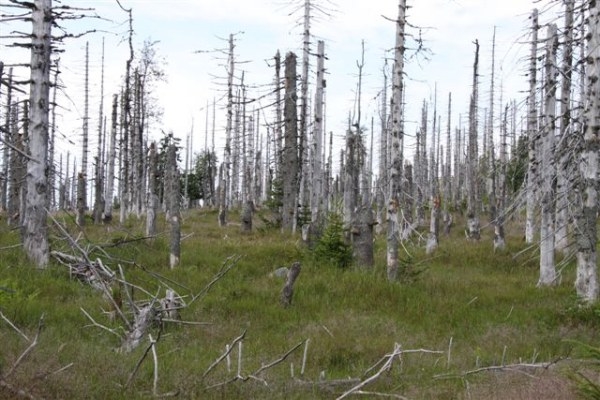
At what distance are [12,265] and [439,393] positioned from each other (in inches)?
329

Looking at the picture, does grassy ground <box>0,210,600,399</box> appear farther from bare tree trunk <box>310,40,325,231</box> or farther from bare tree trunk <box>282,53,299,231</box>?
bare tree trunk <box>282,53,299,231</box>

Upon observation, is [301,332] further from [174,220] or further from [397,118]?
[397,118]

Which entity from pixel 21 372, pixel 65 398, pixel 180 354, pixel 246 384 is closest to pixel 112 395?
pixel 65 398

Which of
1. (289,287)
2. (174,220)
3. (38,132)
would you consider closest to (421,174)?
(174,220)

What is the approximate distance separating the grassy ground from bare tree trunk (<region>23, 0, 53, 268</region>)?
58 centimetres

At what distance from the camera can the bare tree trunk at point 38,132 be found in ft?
37.2

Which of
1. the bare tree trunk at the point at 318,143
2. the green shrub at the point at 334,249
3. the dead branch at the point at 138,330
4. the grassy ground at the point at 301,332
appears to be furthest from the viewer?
the bare tree trunk at the point at 318,143

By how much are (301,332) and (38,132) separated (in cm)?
687

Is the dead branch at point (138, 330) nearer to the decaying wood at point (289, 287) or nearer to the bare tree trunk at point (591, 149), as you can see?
the decaying wood at point (289, 287)

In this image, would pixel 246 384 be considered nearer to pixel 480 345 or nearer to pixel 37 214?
pixel 480 345

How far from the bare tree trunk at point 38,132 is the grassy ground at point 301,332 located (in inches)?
22.9

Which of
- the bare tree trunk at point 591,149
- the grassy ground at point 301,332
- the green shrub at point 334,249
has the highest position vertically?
the bare tree trunk at point 591,149

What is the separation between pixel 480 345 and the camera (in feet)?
28.1

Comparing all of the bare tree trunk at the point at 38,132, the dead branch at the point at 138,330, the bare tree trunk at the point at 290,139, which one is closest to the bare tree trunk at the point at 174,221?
the bare tree trunk at the point at 38,132
